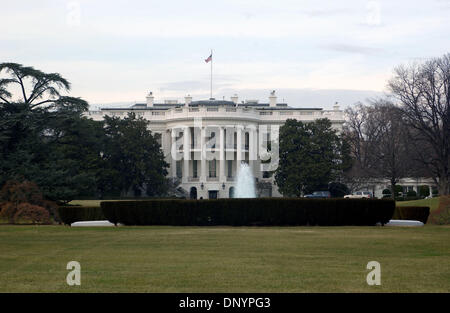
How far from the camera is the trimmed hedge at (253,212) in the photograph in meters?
34.6

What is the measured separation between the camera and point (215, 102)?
315ft

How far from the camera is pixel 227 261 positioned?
61.8 feet

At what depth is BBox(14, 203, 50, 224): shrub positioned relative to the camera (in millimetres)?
38241

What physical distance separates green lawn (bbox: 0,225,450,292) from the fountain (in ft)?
151

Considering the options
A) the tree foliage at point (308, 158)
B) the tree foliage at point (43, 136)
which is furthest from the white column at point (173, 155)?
the tree foliage at point (43, 136)

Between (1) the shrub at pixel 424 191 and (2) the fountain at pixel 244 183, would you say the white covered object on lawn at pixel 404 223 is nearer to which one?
(2) the fountain at pixel 244 183

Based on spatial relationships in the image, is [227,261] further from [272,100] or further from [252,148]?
[272,100]

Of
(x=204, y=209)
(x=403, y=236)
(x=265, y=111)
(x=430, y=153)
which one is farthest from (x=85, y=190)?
(x=265, y=111)

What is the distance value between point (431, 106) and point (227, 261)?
1738 inches

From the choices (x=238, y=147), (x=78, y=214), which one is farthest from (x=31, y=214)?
(x=238, y=147)

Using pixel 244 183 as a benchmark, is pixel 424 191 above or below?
below

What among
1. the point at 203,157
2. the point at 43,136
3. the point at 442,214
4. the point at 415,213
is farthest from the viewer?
the point at 203,157

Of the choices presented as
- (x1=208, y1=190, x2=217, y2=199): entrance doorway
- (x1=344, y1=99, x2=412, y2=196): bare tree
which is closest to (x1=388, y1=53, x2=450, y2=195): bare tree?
(x1=344, y1=99, x2=412, y2=196): bare tree
